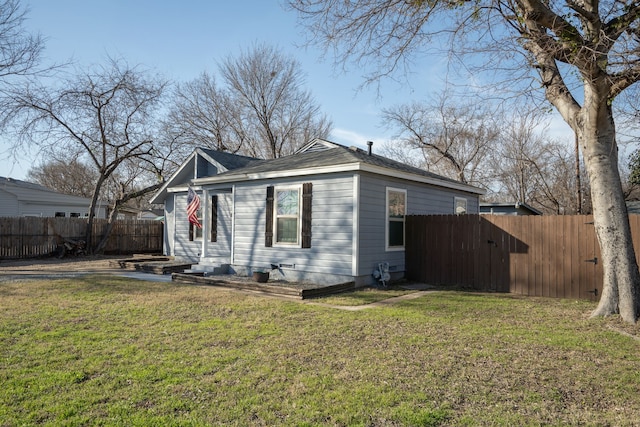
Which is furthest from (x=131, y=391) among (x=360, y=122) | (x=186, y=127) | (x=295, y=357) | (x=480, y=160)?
(x=480, y=160)

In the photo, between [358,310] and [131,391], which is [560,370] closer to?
[358,310]

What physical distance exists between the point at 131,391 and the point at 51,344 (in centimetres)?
210

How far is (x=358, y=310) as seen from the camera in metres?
7.48

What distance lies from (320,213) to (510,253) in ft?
14.8

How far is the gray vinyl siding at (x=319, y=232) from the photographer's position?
388 inches

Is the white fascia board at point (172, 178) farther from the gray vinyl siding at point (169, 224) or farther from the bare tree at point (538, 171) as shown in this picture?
the bare tree at point (538, 171)

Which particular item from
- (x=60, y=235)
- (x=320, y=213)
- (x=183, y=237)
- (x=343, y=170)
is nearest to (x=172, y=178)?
(x=183, y=237)

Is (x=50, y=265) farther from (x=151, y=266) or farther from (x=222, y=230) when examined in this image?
(x=222, y=230)

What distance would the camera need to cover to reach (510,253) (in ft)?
32.1

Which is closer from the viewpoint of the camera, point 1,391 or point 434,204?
point 1,391

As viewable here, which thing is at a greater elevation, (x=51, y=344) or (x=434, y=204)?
(x=434, y=204)

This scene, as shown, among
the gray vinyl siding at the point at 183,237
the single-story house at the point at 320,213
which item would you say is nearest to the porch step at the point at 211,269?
the single-story house at the point at 320,213

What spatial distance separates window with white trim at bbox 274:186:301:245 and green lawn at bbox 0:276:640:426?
140 inches

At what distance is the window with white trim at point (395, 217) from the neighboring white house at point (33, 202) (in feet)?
75.8
